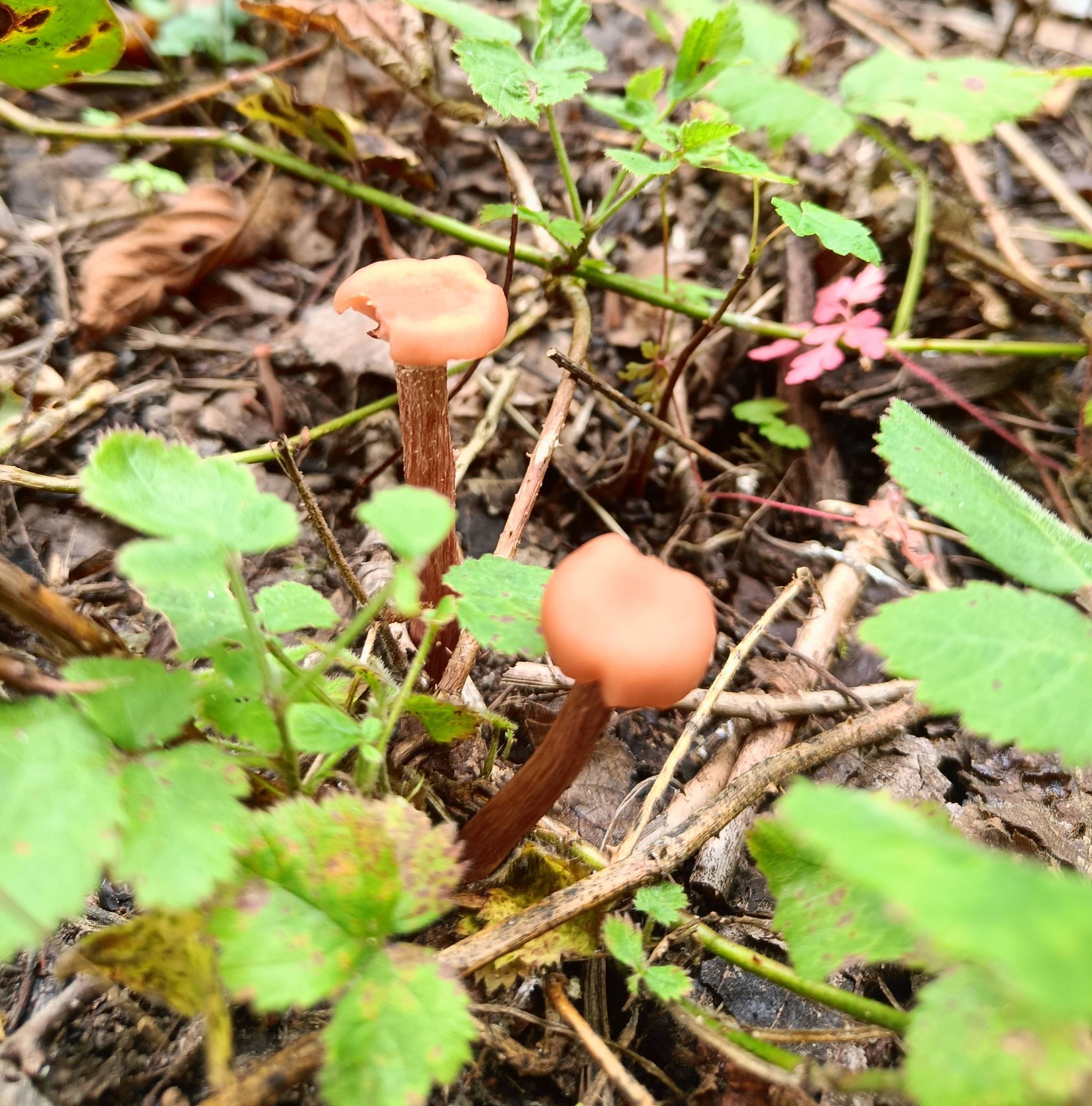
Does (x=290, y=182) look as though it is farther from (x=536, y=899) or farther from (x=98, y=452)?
(x=536, y=899)

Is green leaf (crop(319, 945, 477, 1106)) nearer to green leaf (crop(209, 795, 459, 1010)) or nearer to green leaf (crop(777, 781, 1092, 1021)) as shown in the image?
green leaf (crop(209, 795, 459, 1010))

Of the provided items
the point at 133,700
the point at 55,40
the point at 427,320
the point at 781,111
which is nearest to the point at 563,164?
the point at 781,111

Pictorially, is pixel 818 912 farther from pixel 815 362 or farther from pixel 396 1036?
pixel 815 362

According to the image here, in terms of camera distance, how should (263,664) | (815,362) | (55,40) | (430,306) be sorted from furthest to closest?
(815,362) < (55,40) < (430,306) < (263,664)

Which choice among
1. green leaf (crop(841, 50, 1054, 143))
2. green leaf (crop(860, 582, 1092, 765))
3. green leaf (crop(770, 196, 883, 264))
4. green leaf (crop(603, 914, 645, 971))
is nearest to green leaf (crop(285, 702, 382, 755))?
green leaf (crop(603, 914, 645, 971))

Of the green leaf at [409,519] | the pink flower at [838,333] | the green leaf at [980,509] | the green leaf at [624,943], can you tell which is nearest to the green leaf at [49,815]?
the green leaf at [409,519]

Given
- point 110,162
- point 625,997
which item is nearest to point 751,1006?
point 625,997

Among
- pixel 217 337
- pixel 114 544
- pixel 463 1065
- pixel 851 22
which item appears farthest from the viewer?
pixel 851 22
